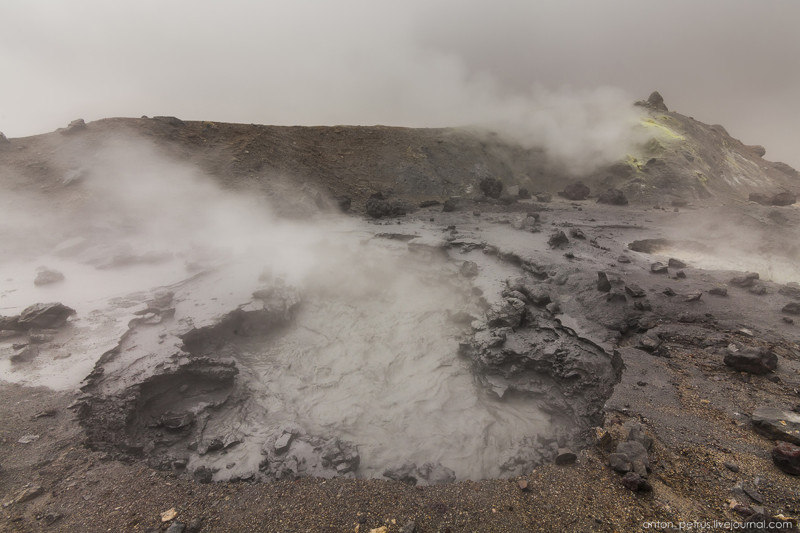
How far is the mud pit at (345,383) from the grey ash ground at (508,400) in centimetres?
4

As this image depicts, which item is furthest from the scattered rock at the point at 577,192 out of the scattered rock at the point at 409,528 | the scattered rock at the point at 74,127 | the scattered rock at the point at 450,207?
the scattered rock at the point at 74,127

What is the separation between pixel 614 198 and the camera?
16.4 m

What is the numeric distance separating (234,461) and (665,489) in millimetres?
5170

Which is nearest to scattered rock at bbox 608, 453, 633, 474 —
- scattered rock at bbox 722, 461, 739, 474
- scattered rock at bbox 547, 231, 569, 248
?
scattered rock at bbox 722, 461, 739, 474

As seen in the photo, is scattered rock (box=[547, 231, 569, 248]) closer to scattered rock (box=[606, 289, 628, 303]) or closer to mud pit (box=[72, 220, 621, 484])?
mud pit (box=[72, 220, 621, 484])

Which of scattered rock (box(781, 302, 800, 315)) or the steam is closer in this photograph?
the steam

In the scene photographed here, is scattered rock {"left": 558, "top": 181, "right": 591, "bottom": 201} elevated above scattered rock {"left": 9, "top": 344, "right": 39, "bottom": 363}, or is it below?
above

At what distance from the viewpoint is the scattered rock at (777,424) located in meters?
3.77

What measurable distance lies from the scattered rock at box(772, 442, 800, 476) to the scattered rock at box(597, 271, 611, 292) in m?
3.84

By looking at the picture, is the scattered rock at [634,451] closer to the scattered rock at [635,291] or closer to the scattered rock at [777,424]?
the scattered rock at [777,424]

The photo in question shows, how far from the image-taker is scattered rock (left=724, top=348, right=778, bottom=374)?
16.0 feet

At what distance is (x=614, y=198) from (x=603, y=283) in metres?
11.5

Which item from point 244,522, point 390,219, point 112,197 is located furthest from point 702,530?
point 112,197

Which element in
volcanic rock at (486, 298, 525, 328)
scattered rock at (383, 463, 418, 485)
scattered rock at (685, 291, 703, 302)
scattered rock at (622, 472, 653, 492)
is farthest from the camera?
scattered rock at (685, 291, 703, 302)
